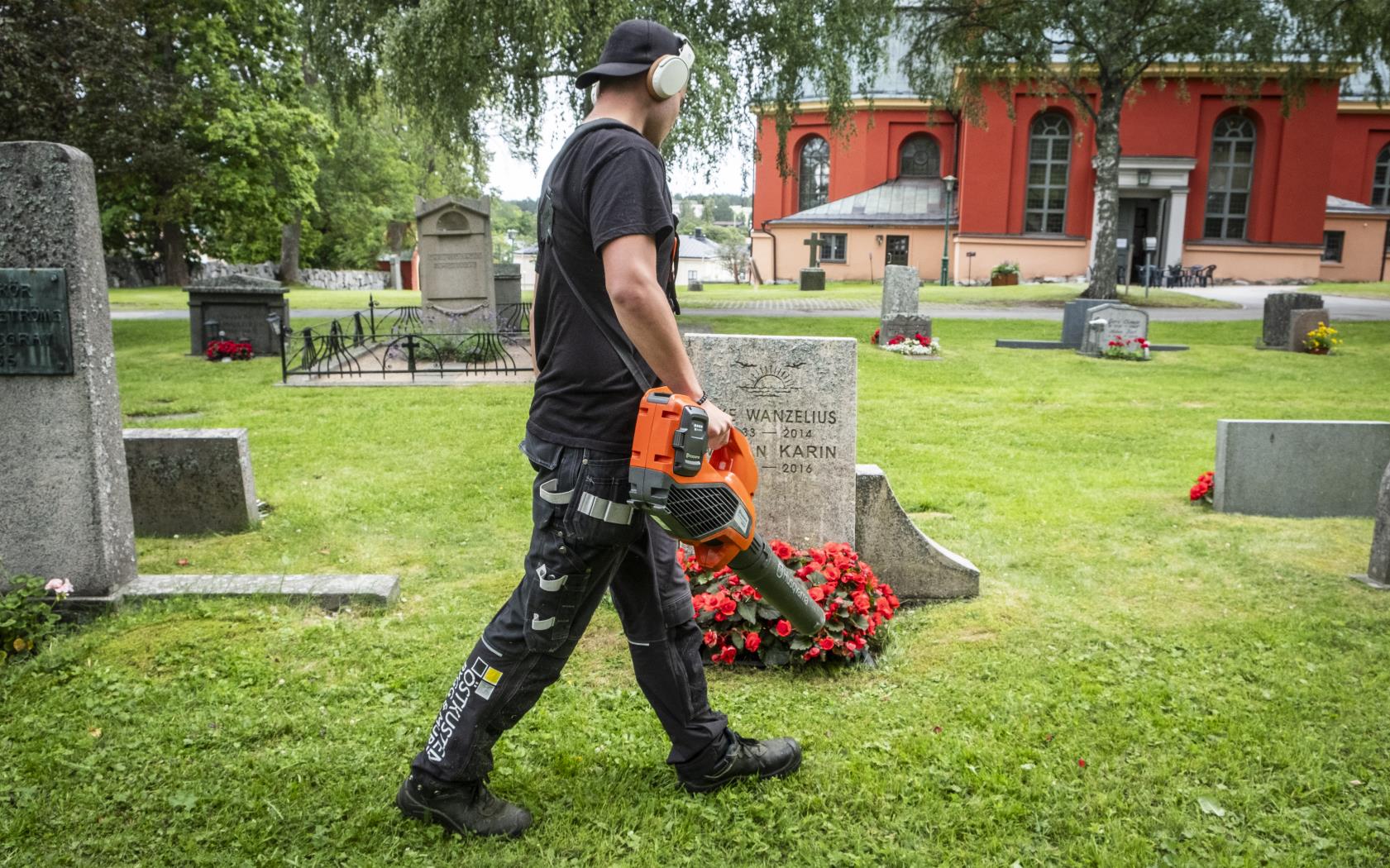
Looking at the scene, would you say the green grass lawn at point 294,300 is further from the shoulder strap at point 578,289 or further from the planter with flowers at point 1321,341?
the shoulder strap at point 578,289

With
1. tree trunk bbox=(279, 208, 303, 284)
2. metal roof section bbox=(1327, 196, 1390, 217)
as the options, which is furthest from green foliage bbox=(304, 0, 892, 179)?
metal roof section bbox=(1327, 196, 1390, 217)

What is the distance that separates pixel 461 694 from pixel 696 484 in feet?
3.27

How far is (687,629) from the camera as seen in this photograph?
308 centimetres

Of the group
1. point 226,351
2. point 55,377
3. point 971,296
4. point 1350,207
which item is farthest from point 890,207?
point 55,377

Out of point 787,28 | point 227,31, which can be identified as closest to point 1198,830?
point 787,28

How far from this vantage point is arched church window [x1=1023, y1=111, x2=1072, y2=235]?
38562mm

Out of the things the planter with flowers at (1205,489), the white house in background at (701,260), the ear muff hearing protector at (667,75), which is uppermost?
the white house in background at (701,260)

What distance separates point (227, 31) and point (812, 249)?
23012 mm

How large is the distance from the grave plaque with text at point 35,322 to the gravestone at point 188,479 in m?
1.97

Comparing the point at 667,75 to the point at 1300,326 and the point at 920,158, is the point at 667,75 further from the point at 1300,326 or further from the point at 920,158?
the point at 920,158

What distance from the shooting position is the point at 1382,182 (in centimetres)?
4403

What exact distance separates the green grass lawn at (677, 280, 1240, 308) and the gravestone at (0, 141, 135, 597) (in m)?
21.7

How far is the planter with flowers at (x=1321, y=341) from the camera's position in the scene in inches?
673

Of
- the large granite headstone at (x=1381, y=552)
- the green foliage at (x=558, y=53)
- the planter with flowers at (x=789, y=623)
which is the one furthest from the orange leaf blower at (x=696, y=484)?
the green foliage at (x=558, y=53)
